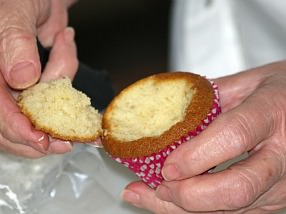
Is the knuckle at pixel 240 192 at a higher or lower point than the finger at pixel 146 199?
higher

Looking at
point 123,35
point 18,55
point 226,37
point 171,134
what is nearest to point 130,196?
point 171,134

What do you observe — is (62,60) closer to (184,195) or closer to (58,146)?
(58,146)

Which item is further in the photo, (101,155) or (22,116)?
(101,155)

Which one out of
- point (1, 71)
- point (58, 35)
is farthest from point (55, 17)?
point (1, 71)

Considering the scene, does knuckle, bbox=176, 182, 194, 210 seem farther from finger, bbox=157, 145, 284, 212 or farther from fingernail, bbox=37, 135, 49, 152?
fingernail, bbox=37, 135, 49, 152

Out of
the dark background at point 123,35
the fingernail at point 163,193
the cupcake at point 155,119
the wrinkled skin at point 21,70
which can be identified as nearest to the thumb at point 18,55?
the wrinkled skin at point 21,70

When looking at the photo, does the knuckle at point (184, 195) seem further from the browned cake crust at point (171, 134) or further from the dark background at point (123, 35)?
the dark background at point (123, 35)

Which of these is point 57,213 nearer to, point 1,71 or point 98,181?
point 98,181
